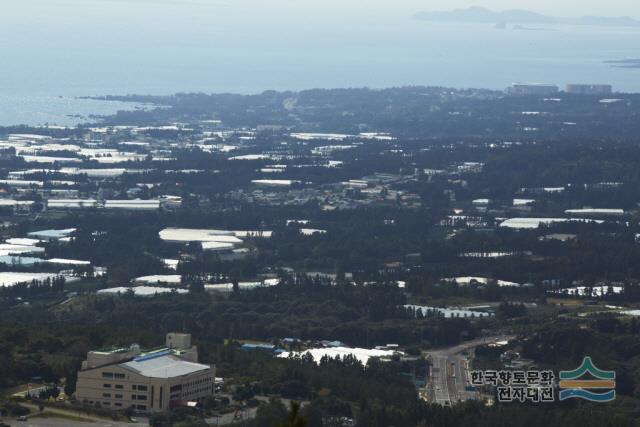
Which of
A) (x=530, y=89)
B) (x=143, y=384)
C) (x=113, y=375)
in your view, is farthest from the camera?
(x=530, y=89)

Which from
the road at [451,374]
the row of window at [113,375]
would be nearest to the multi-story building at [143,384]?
the row of window at [113,375]

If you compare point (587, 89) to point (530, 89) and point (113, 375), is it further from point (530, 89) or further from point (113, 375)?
point (113, 375)

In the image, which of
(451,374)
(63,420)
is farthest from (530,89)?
(63,420)

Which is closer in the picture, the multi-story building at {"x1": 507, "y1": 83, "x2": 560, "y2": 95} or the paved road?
the paved road

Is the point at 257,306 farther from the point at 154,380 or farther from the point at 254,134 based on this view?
the point at 254,134

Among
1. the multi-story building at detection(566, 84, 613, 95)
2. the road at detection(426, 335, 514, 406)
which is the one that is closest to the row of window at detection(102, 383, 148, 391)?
the road at detection(426, 335, 514, 406)

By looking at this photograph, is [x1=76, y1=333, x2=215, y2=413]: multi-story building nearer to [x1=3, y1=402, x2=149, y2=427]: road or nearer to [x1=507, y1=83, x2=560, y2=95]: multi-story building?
[x1=3, y1=402, x2=149, y2=427]: road

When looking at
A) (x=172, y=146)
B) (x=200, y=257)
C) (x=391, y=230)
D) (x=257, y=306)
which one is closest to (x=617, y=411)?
(x=257, y=306)
